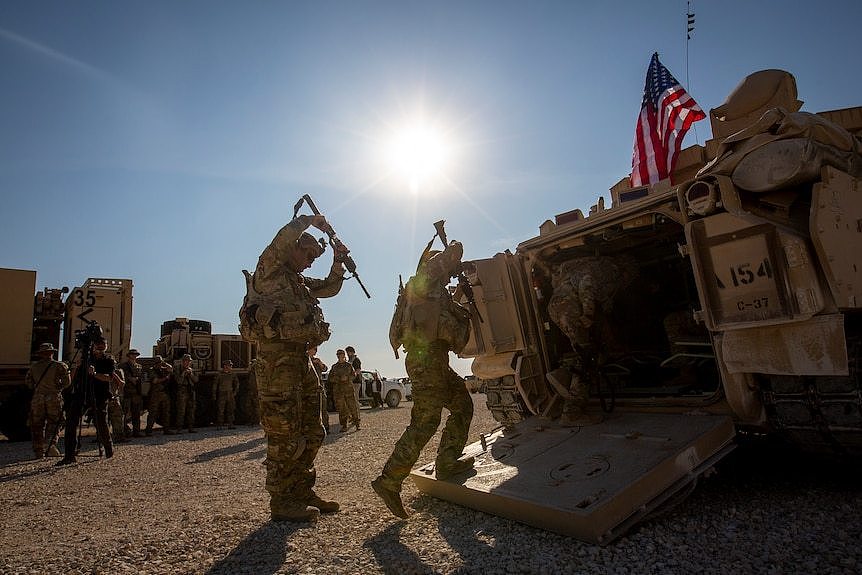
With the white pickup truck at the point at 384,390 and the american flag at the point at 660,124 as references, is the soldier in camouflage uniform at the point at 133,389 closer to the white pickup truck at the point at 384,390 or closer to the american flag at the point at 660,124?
the white pickup truck at the point at 384,390

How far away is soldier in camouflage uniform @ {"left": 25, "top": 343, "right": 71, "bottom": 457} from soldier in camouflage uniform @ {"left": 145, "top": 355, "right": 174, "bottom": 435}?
2812 mm

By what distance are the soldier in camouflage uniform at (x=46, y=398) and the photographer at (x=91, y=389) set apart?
30.9 inches

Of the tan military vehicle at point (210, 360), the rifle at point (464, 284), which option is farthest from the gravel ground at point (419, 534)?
the tan military vehicle at point (210, 360)

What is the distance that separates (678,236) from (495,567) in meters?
4.49

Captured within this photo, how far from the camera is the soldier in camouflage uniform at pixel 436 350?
4.65 meters

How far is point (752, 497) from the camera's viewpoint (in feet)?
13.1

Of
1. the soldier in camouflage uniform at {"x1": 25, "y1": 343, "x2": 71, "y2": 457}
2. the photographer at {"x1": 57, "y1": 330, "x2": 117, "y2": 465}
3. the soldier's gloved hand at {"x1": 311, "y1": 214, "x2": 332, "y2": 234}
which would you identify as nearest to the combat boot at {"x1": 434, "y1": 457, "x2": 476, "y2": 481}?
the soldier's gloved hand at {"x1": 311, "y1": 214, "x2": 332, "y2": 234}

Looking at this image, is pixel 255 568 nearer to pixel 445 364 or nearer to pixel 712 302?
pixel 445 364

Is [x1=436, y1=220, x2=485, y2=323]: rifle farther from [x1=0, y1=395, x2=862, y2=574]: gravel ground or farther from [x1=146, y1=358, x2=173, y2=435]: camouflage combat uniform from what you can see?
[x1=146, y1=358, x2=173, y2=435]: camouflage combat uniform

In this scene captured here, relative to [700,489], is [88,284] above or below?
above

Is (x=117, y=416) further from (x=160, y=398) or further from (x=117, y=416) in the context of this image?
(x=160, y=398)

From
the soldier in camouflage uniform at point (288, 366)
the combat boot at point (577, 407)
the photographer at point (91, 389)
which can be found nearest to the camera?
the soldier in camouflage uniform at point (288, 366)

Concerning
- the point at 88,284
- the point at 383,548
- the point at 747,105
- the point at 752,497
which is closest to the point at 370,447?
the point at 383,548

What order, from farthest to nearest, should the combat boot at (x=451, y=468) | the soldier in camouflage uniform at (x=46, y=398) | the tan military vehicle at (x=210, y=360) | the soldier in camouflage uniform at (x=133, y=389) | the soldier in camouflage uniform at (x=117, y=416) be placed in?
1. the tan military vehicle at (x=210, y=360)
2. the soldier in camouflage uniform at (x=133, y=389)
3. the soldier in camouflage uniform at (x=117, y=416)
4. the soldier in camouflage uniform at (x=46, y=398)
5. the combat boot at (x=451, y=468)
